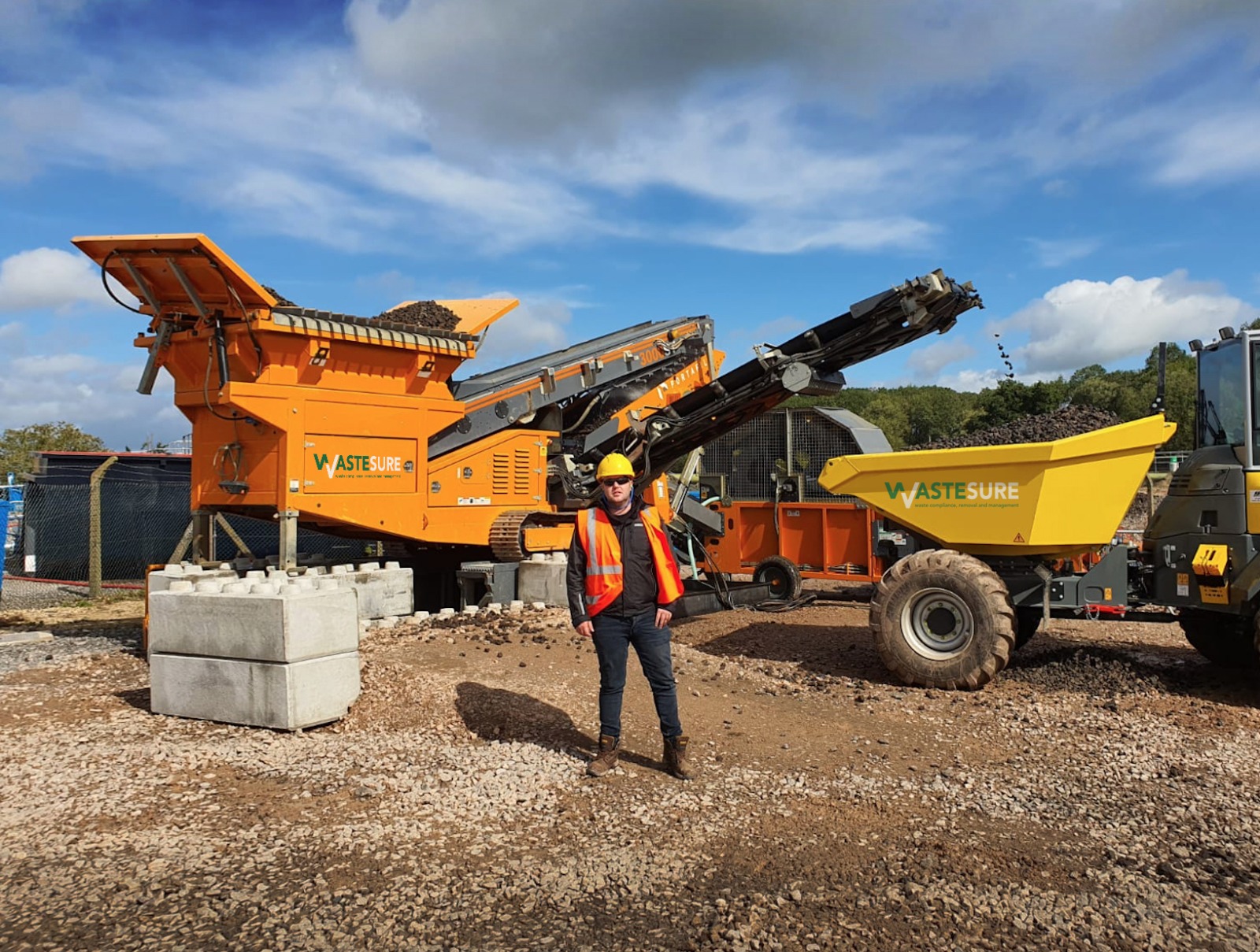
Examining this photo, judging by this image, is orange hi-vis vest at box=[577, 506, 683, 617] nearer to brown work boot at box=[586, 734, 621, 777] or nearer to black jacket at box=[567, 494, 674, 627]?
black jacket at box=[567, 494, 674, 627]

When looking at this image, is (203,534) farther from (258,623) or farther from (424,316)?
(258,623)

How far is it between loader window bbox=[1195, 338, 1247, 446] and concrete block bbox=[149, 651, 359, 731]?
6157 mm

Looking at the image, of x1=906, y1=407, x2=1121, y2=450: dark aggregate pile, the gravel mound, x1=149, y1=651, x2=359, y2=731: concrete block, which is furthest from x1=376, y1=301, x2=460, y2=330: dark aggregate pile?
x1=906, y1=407, x2=1121, y2=450: dark aggregate pile

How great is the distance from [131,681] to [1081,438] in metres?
7.06

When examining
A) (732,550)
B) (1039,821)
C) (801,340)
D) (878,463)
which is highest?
(801,340)

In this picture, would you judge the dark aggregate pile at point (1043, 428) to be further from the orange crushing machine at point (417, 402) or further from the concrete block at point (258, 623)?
the concrete block at point (258, 623)

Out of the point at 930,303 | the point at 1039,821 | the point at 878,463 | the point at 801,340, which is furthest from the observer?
the point at 801,340

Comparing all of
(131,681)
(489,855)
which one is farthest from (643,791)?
(131,681)

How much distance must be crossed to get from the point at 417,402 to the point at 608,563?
15.0 ft

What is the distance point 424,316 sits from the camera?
964 centimetres

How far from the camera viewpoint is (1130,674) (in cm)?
711

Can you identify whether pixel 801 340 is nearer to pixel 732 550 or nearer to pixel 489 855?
pixel 732 550

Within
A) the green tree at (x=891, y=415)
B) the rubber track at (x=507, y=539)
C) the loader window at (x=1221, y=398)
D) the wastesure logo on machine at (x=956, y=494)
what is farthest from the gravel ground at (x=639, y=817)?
the green tree at (x=891, y=415)

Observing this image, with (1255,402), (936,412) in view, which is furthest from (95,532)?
(936,412)
